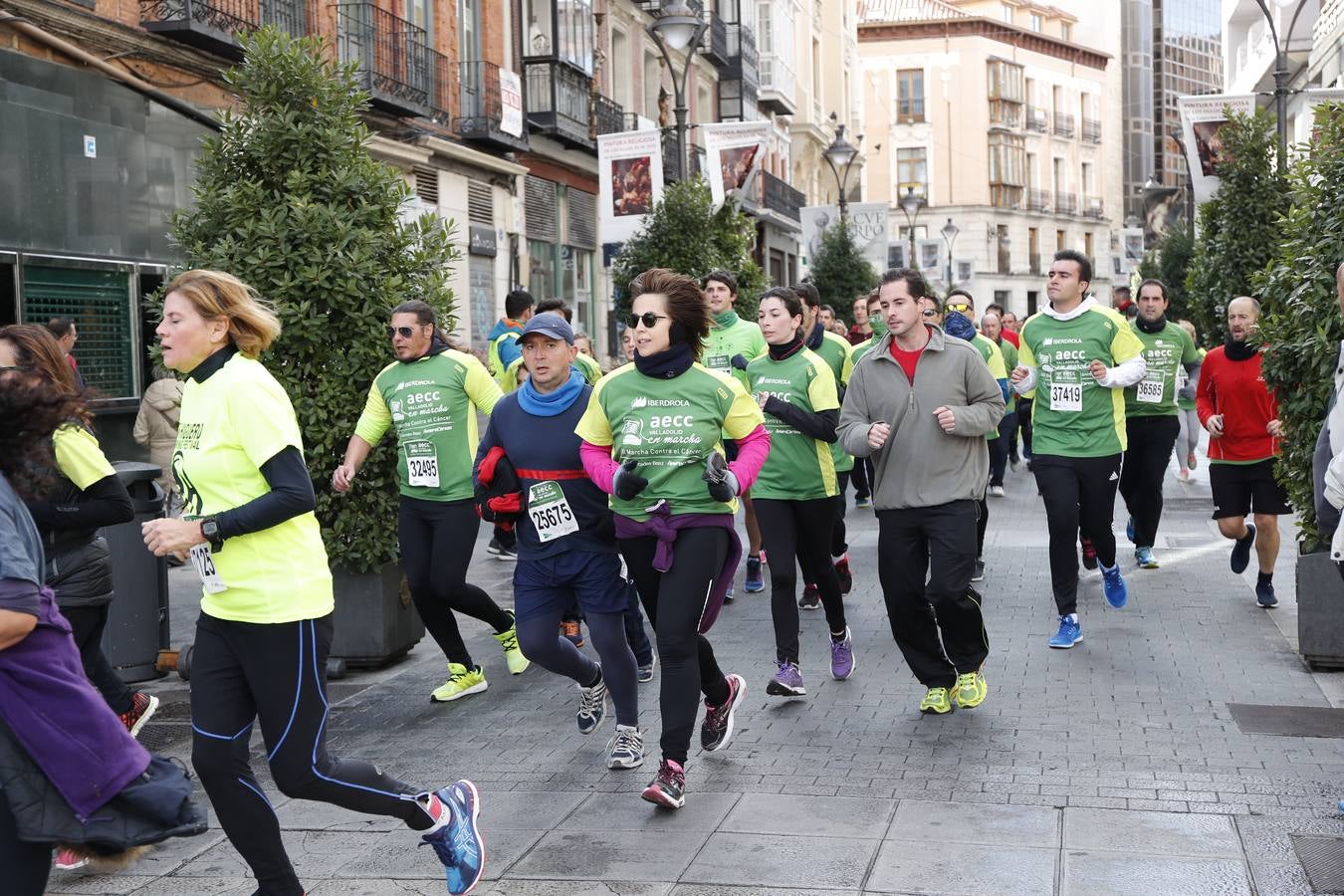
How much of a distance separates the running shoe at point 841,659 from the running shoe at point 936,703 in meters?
0.83

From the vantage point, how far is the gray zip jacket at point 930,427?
691 cm

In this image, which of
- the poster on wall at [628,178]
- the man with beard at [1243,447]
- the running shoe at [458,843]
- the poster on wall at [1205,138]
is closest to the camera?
the running shoe at [458,843]

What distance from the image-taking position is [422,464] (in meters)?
7.50

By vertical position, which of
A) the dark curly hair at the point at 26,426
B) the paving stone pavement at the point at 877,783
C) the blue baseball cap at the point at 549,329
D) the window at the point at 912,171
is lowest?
the paving stone pavement at the point at 877,783

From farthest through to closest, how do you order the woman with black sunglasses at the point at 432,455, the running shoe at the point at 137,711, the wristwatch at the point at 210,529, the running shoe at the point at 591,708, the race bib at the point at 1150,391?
the race bib at the point at 1150,391 → the woman with black sunglasses at the point at 432,455 → the running shoe at the point at 591,708 → the running shoe at the point at 137,711 → the wristwatch at the point at 210,529

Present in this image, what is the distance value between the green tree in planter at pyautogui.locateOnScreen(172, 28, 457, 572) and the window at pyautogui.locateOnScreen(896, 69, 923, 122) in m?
72.7

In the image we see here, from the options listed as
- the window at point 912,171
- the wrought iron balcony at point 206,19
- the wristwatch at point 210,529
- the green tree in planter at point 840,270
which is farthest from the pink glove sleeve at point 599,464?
the window at point 912,171

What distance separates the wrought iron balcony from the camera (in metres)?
15.2

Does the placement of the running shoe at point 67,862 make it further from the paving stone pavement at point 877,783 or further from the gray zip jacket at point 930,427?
the gray zip jacket at point 930,427

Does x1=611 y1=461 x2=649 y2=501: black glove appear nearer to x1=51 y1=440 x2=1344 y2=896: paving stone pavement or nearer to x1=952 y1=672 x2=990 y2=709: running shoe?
x1=51 y1=440 x2=1344 y2=896: paving stone pavement

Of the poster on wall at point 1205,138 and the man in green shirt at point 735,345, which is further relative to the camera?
the poster on wall at point 1205,138

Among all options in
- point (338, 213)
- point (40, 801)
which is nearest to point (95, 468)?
point (40, 801)

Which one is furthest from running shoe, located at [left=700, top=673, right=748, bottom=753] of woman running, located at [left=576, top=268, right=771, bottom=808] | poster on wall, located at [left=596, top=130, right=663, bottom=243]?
poster on wall, located at [left=596, top=130, right=663, bottom=243]

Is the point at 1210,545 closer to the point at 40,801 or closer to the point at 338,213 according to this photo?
the point at 338,213
